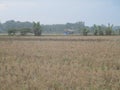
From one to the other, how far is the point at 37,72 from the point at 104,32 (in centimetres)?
7131

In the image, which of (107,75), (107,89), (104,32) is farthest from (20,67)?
(104,32)

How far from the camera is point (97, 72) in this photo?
10727mm

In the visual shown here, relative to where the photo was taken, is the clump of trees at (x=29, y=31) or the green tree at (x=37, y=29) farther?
the green tree at (x=37, y=29)

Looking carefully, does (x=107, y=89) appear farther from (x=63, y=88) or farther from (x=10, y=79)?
(x=10, y=79)

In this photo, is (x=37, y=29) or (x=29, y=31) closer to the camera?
(x=37, y=29)

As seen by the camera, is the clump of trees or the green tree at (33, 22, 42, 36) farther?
the green tree at (33, 22, 42, 36)

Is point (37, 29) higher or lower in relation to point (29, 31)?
higher

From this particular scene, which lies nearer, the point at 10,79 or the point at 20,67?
the point at 10,79

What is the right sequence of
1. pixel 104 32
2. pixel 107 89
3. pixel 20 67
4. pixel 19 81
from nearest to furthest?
pixel 107 89 → pixel 19 81 → pixel 20 67 → pixel 104 32

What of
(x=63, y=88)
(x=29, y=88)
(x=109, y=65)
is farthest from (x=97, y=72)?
(x=29, y=88)

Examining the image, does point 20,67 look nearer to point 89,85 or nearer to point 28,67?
point 28,67

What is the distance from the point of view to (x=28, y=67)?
469 inches

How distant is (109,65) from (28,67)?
4305 mm

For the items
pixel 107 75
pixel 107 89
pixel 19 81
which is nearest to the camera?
pixel 107 89
